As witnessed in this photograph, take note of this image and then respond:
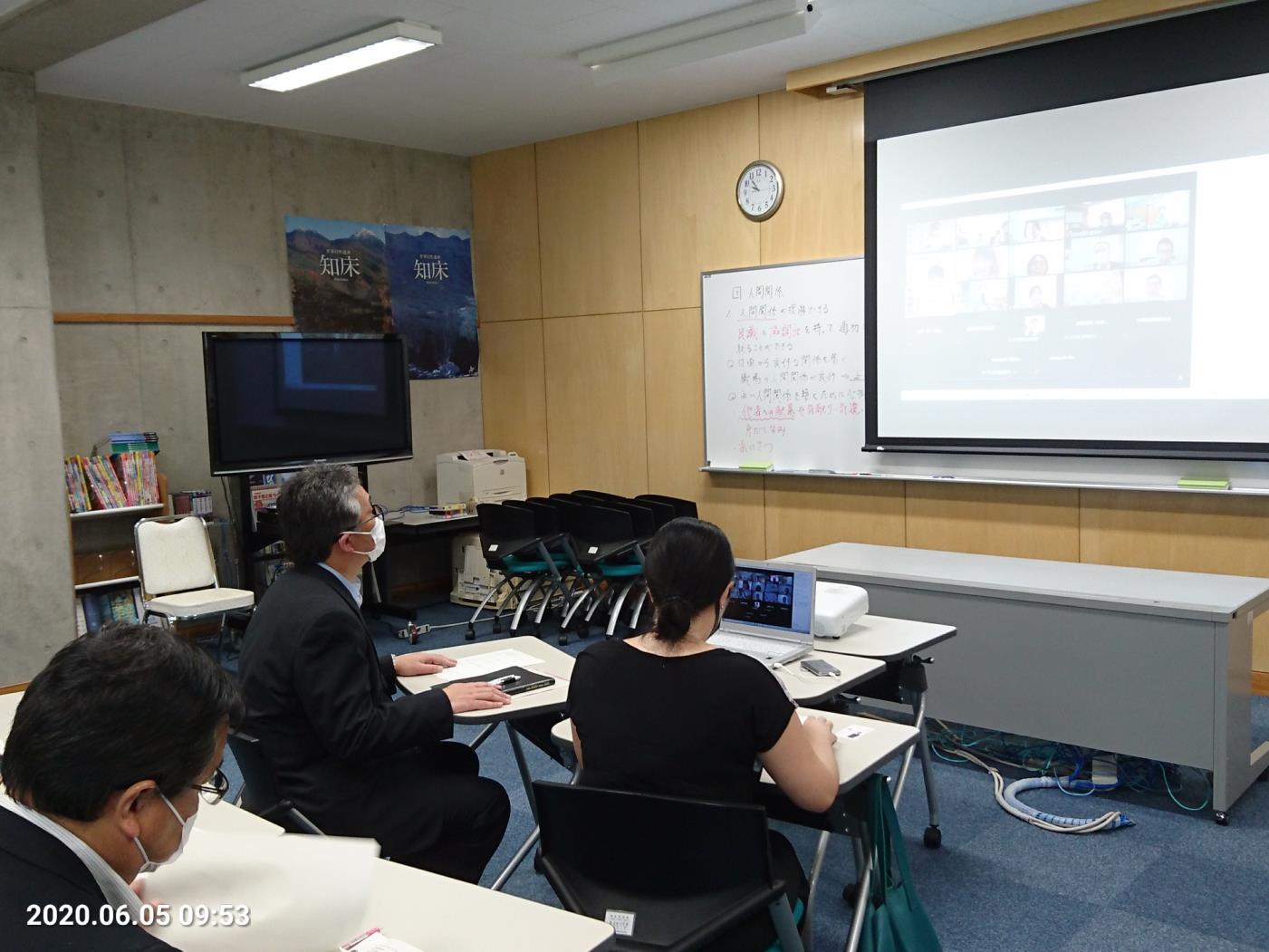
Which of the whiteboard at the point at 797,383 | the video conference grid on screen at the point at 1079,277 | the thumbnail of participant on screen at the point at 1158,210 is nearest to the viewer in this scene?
the video conference grid on screen at the point at 1079,277

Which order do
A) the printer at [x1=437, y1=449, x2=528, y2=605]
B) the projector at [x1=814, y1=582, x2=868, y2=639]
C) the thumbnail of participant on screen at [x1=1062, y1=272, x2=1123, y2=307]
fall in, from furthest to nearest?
the printer at [x1=437, y1=449, x2=528, y2=605] → the thumbnail of participant on screen at [x1=1062, y1=272, x2=1123, y2=307] → the projector at [x1=814, y1=582, x2=868, y2=639]

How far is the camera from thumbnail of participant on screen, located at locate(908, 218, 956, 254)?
5590mm

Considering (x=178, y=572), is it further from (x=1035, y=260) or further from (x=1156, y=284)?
(x=1156, y=284)

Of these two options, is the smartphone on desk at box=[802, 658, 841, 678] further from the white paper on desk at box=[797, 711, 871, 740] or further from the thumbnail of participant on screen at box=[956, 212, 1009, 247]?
the thumbnail of participant on screen at box=[956, 212, 1009, 247]

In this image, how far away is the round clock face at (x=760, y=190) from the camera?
6.36 metres

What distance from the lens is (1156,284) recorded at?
4.95 metres

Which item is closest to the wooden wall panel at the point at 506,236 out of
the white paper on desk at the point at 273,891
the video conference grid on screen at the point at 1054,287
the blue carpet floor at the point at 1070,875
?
the video conference grid on screen at the point at 1054,287

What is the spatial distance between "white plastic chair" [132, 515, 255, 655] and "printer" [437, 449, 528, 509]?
6.64 ft

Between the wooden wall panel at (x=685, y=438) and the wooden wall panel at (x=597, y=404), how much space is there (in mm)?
94

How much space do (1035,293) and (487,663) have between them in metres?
3.52

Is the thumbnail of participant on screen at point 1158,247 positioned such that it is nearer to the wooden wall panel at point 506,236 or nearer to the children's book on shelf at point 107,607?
the wooden wall panel at point 506,236

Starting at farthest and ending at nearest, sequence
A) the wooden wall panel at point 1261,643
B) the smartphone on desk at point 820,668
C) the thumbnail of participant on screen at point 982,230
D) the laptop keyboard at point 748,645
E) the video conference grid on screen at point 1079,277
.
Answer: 1. the thumbnail of participant on screen at point 982,230
2. the wooden wall panel at point 1261,643
3. the video conference grid on screen at point 1079,277
4. the laptop keyboard at point 748,645
5. the smartphone on desk at point 820,668

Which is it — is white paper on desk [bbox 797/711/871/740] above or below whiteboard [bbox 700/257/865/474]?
below

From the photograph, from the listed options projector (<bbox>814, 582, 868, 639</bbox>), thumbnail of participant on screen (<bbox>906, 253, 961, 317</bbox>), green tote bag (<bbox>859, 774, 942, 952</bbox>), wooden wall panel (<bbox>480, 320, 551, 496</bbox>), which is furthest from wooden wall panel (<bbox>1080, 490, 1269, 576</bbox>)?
wooden wall panel (<bbox>480, 320, 551, 496</bbox>)
